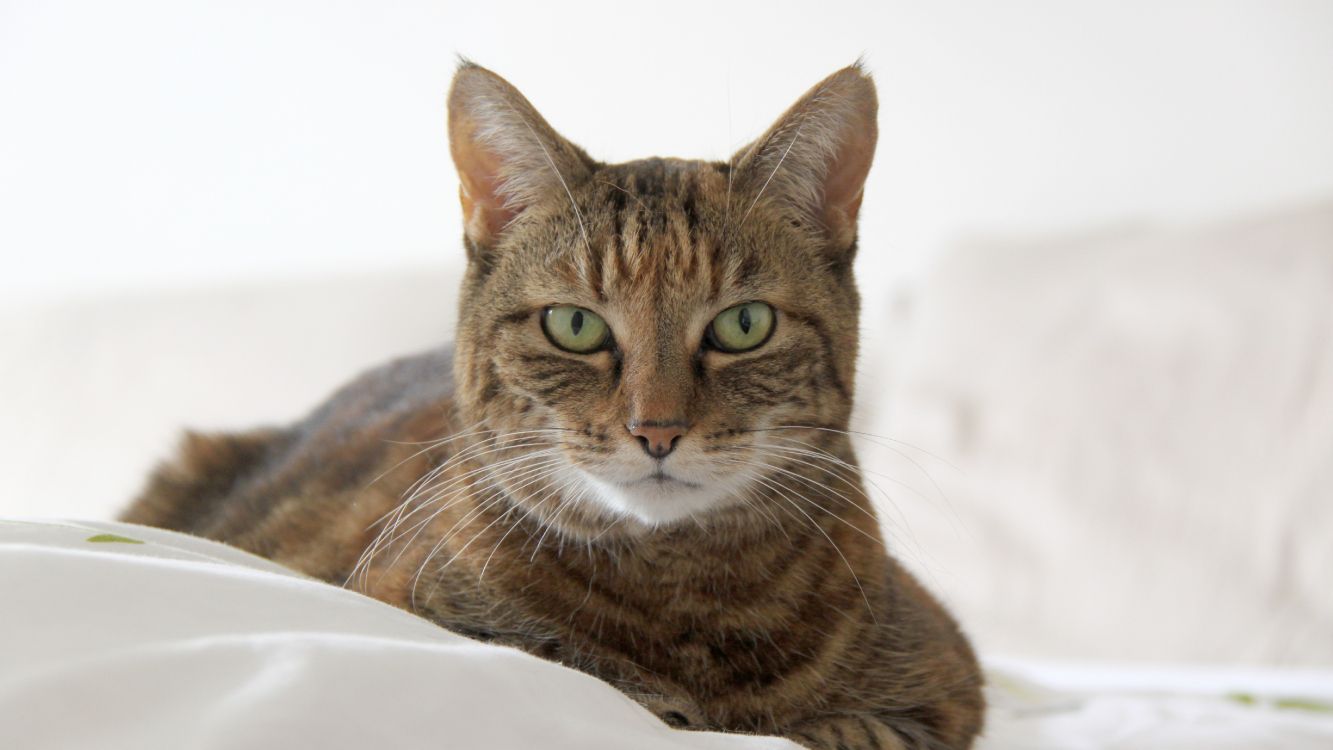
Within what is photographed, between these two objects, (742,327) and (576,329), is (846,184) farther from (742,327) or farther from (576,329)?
(576,329)

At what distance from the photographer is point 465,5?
3.12 meters

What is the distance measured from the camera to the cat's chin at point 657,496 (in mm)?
1046

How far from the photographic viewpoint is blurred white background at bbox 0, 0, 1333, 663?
6.96 feet

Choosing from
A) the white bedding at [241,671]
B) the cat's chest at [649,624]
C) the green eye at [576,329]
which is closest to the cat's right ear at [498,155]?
the green eye at [576,329]

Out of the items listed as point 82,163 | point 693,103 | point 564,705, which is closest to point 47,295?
point 82,163

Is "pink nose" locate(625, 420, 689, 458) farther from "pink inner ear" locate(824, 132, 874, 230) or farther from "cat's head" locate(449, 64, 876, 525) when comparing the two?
"pink inner ear" locate(824, 132, 874, 230)

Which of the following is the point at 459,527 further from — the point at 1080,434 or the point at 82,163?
the point at 82,163

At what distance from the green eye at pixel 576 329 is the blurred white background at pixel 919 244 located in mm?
739

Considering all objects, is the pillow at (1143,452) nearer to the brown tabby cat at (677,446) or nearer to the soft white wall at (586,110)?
the soft white wall at (586,110)

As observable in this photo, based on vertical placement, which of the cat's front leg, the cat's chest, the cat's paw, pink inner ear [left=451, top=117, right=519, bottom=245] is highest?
pink inner ear [left=451, top=117, right=519, bottom=245]

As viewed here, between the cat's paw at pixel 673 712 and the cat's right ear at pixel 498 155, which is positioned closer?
the cat's paw at pixel 673 712

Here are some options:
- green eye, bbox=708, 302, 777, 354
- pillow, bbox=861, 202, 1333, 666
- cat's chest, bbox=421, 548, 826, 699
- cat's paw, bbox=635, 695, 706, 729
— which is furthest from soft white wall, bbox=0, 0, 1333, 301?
cat's paw, bbox=635, 695, 706, 729

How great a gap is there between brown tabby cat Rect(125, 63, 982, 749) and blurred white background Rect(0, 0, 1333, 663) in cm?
57

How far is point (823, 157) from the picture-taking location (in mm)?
1241
